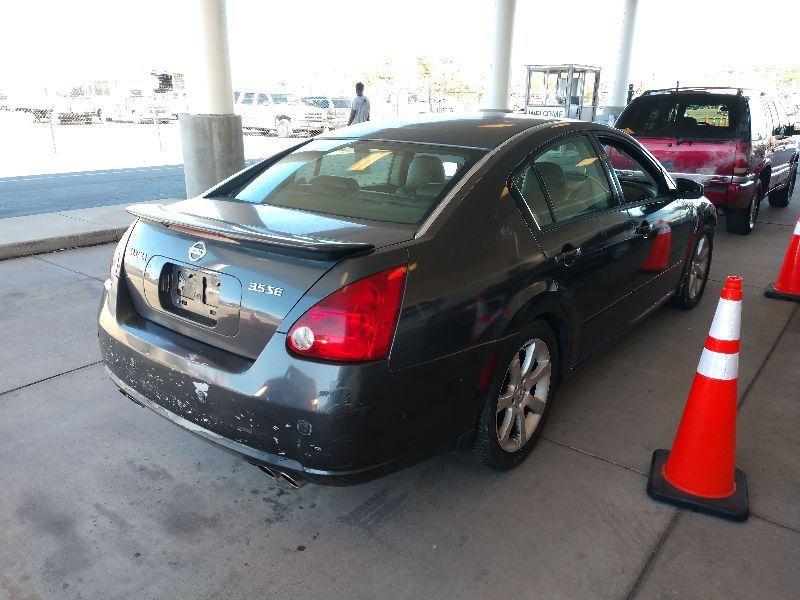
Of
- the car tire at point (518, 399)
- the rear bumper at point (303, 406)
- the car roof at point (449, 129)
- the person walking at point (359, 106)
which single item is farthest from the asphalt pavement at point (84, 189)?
Result: the car tire at point (518, 399)

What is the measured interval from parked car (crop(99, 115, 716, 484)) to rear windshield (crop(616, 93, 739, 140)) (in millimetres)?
4786

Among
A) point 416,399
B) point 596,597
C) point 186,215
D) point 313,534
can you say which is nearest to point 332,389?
point 416,399

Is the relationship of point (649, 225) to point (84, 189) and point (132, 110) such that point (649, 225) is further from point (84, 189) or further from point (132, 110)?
point (132, 110)

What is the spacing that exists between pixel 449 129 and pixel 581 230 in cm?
83

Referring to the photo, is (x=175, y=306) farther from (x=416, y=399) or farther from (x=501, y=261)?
(x=501, y=261)

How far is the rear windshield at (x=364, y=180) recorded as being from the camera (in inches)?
108

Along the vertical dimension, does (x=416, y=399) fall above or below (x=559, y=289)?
below

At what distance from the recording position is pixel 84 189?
11312 mm

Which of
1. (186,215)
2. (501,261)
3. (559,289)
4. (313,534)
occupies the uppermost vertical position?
(186,215)

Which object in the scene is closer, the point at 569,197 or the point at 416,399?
the point at 416,399

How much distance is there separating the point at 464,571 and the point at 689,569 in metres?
0.84

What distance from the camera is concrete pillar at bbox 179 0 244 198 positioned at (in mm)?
7895

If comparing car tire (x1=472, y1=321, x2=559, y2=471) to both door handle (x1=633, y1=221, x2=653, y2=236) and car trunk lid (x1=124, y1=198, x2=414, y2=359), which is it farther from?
door handle (x1=633, y1=221, x2=653, y2=236)

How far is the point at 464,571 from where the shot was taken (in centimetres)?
237
